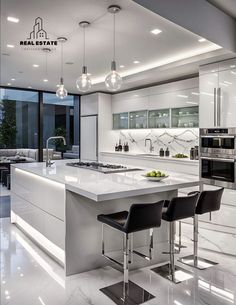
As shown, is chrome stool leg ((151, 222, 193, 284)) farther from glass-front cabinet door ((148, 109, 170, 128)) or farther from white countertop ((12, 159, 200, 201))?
glass-front cabinet door ((148, 109, 170, 128))

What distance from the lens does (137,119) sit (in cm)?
694

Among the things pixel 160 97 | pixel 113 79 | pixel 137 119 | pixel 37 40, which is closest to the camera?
pixel 113 79

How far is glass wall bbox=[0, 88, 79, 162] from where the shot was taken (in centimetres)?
787

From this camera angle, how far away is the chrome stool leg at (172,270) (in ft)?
9.78

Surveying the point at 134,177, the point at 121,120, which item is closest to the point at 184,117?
the point at 121,120

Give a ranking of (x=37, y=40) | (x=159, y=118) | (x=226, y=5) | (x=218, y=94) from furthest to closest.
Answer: (x=159, y=118)
(x=218, y=94)
(x=37, y=40)
(x=226, y=5)

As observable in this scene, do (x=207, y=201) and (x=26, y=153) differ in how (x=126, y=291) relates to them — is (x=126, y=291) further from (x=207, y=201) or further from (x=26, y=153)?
(x=26, y=153)

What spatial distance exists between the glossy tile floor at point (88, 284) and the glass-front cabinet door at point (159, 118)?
3.30 metres

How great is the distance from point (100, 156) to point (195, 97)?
3.19m

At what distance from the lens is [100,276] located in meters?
3.03

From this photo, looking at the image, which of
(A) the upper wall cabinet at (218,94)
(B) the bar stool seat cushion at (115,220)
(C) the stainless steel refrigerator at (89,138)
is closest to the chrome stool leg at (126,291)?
(B) the bar stool seat cushion at (115,220)

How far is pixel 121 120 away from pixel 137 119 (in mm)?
663

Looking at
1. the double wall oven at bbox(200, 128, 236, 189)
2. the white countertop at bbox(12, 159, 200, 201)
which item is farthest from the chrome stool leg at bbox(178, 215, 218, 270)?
the double wall oven at bbox(200, 128, 236, 189)

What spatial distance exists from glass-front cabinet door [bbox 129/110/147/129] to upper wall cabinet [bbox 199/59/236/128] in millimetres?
2209
